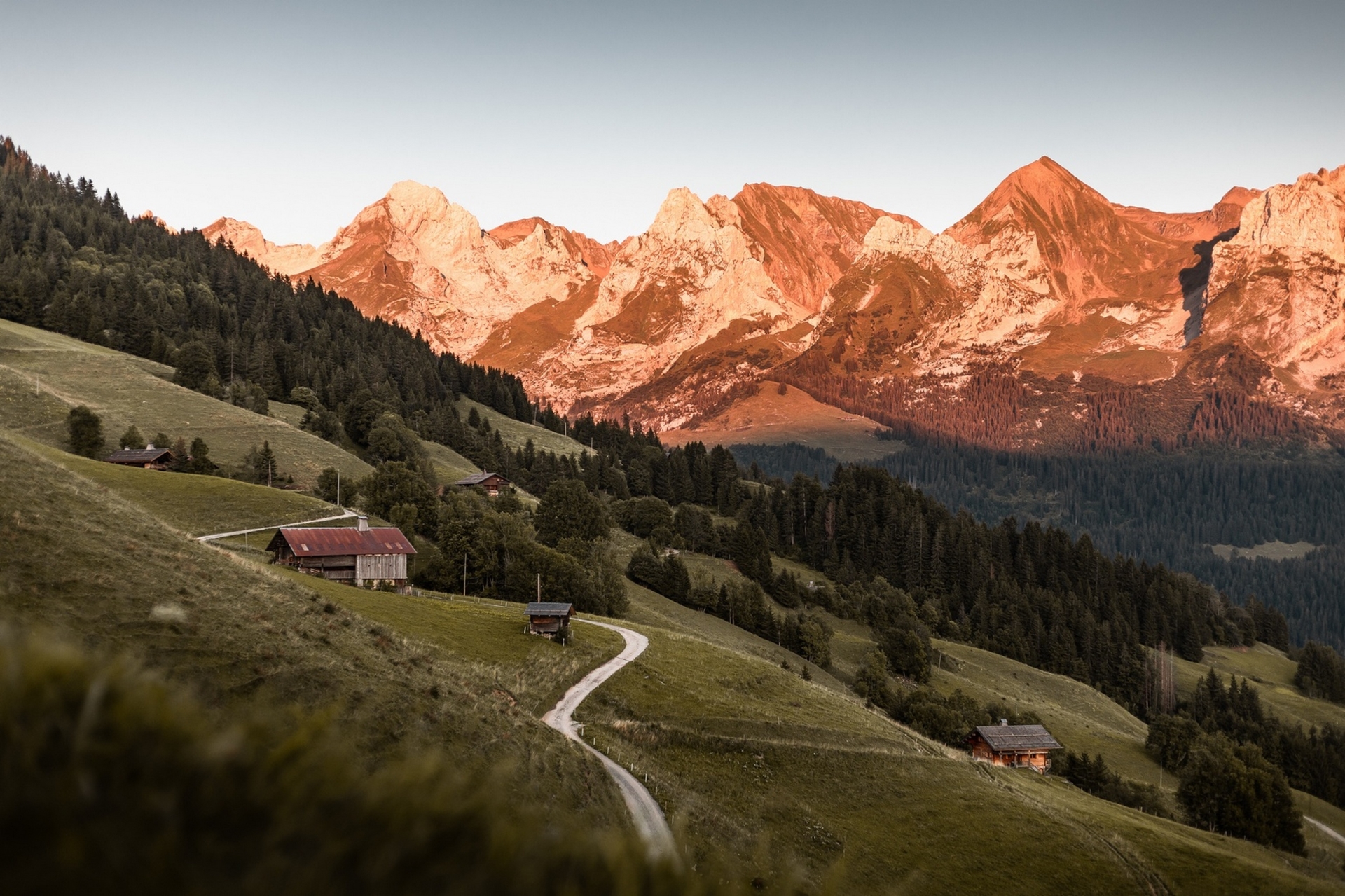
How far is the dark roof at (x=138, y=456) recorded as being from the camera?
99938 millimetres

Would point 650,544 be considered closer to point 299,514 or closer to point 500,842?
point 299,514

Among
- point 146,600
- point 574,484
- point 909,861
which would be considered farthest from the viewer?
point 574,484

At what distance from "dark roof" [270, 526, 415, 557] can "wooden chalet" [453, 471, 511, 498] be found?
195ft

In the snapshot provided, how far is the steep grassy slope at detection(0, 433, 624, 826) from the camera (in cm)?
2272

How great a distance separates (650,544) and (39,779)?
154 meters

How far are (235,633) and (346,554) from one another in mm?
53921

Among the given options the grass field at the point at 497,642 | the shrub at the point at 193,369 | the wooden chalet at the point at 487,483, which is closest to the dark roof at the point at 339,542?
the grass field at the point at 497,642

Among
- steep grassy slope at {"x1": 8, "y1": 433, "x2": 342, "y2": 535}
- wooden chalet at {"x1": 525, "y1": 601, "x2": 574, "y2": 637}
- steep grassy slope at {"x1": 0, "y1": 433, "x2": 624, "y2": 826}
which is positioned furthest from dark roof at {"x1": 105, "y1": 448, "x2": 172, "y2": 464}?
steep grassy slope at {"x1": 0, "y1": 433, "x2": 624, "y2": 826}

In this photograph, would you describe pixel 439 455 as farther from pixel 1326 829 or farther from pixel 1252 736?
pixel 1326 829

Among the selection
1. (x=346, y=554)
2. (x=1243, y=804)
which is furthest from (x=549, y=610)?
(x=1243, y=804)

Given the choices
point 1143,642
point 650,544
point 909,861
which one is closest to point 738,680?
point 909,861

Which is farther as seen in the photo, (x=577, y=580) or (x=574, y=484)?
(x=574, y=484)

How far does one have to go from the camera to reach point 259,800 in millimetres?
2625

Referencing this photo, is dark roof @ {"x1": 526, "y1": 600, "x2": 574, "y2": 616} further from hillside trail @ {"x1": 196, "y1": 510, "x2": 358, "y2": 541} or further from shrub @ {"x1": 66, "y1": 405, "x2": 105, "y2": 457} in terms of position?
shrub @ {"x1": 66, "y1": 405, "x2": 105, "y2": 457}
